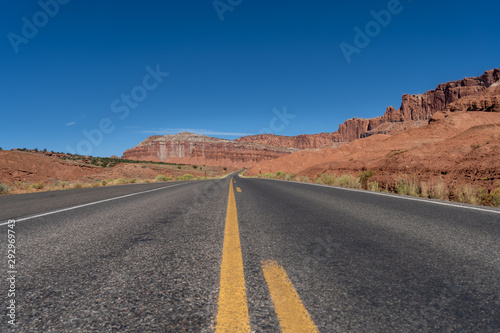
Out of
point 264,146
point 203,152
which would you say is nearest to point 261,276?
point 203,152

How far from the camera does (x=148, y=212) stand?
17.1 ft

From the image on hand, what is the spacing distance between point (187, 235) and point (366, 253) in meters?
2.14

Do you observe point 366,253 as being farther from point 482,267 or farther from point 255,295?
point 255,295

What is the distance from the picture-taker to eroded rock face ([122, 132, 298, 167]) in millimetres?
140250

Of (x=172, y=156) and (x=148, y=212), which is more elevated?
(x=172, y=156)

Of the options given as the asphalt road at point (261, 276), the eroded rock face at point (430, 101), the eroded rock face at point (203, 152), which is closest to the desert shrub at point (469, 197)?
the asphalt road at point (261, 276)

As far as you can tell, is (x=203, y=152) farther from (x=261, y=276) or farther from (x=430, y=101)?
(x=261, y=276)

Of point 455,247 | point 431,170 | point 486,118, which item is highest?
point 486,118

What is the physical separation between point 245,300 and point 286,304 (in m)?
0.25

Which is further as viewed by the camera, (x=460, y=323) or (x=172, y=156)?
(x=172, y=156)

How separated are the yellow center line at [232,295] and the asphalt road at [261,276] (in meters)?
0.04

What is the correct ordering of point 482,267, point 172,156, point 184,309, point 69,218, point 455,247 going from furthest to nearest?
point 172,156 < point 69,218 < point 455,247 < point 482,267 < point 184,309

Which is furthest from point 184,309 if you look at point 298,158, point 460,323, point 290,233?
point 298,158

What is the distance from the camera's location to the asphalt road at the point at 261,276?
4.54 feet
